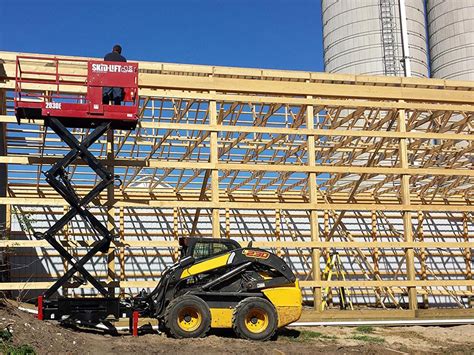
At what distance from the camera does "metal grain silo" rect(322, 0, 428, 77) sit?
103 feet

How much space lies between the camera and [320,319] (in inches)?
637

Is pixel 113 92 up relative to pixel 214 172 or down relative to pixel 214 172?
up

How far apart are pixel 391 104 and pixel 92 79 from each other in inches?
332

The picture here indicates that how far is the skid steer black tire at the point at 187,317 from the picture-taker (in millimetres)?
12516

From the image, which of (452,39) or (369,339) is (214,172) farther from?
(452,39)

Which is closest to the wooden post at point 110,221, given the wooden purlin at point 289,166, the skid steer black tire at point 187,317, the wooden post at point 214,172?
the wooden purlin at point 289,166

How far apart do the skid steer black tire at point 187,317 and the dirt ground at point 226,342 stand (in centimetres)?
23

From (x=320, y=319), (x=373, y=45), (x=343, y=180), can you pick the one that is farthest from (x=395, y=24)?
(x=320, y=319)

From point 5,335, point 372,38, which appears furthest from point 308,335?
point 372,38

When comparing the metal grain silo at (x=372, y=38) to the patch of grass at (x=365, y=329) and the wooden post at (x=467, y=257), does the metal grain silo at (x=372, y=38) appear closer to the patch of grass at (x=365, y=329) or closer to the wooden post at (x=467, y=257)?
the wooden post at (x=467, y=257)

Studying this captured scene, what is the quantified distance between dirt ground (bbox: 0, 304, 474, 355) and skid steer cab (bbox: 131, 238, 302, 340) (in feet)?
1.13

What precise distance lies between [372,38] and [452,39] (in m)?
4.70

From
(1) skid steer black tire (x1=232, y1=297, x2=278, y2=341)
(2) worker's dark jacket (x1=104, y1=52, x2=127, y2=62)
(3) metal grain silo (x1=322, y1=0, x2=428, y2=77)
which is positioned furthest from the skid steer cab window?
(3) metal grain silo (x1=322, y1=0, x2=428, y2=77)

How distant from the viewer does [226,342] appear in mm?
12297
